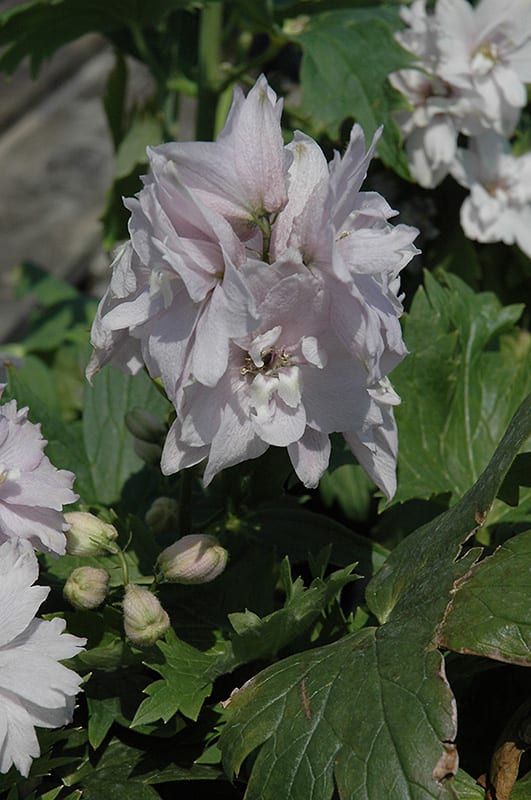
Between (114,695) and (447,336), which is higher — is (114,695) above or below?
below

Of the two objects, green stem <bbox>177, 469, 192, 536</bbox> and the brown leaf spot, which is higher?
the brown leaf spot

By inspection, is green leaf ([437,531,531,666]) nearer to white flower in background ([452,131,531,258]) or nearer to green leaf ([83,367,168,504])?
green leaf ([83,367,168,504])

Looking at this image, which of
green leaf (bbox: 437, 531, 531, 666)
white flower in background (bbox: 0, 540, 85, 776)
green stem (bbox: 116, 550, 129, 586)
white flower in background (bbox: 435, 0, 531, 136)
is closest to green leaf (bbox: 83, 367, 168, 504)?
green stem (bbox: 116, 550, 129, 586)

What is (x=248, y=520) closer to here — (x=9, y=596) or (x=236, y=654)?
(x=236, y=654)

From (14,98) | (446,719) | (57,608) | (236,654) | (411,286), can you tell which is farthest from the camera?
(14,98)

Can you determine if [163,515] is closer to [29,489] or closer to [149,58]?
[29,489]

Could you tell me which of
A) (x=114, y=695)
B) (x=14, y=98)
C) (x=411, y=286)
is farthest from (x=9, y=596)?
(x=14, y=98)
